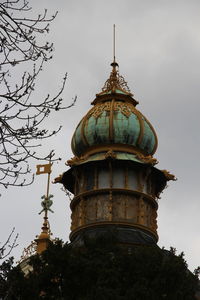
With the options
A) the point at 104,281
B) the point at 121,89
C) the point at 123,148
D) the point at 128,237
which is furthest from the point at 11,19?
the point at 121,89

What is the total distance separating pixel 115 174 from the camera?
130 ft

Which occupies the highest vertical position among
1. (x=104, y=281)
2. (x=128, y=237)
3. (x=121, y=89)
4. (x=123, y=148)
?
(x=121, y=89)

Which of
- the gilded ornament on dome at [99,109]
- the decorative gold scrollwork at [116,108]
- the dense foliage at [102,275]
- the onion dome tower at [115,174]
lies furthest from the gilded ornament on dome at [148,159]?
the dense foliage at [102,275]

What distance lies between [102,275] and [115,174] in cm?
1385

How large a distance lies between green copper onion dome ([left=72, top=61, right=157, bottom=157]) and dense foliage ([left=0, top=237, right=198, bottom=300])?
13.5 m

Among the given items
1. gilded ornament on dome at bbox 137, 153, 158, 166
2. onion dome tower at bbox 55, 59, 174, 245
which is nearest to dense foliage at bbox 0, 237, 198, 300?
onion dome tower at bbox 55, 59, 174, 245

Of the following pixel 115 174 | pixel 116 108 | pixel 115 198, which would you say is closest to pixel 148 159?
pixel 115 174

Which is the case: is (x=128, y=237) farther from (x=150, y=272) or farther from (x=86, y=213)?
(x=150, y=272)

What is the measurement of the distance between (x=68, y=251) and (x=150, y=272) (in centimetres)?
281

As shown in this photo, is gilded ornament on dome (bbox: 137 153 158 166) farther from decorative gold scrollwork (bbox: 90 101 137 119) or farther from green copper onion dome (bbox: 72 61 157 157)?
decorative gold scrollwork (bbox: 90 101 137 119)

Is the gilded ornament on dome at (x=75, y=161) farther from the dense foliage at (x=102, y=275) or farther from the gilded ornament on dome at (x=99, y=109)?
the dense foliage at (x=102, y=275)

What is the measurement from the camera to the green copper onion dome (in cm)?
4056

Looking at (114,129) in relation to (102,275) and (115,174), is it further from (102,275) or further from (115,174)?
(102,275)

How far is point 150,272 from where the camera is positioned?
Answer: 2655 cm
